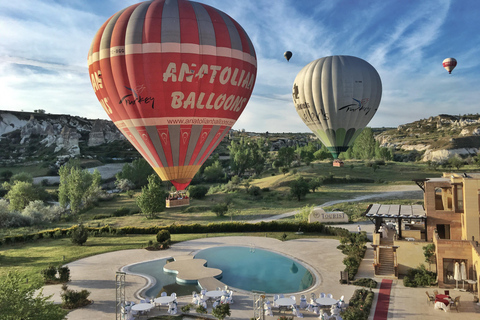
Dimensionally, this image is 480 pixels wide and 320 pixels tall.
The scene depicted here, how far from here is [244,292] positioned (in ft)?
80.6

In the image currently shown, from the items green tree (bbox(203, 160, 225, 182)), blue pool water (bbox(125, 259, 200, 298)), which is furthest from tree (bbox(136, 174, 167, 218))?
green tree (bbox(203, 160, 225, 182))

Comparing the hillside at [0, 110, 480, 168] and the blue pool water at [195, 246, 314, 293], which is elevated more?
the hillside at [0, 110, 480, 168]

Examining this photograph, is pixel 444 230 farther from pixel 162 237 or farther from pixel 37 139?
pixel 37 139

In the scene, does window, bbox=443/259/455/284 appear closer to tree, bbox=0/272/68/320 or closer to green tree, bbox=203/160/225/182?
tree, bbox=0/272/68/320

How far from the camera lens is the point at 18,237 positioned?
42438 mm

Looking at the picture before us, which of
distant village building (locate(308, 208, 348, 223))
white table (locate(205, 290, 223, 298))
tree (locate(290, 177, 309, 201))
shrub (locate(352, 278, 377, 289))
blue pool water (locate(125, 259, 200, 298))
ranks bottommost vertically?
blue pool water (locate(125, 259, 200, 298))

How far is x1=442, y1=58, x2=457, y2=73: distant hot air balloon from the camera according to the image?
179 feet

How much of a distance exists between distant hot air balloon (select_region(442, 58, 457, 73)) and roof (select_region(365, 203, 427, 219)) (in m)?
35.3

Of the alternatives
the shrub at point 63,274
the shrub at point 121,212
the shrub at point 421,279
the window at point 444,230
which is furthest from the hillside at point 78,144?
the shrub at point 63,274

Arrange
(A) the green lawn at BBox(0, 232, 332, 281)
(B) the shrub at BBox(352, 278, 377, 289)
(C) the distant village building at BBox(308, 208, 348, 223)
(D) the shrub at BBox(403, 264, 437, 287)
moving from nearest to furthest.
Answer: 1. (D) the shrub at BBox(403, 264, 437, 287)
2. (B) the shrub at BBox(352, 278, 377, 289)
3. (A) the green lawn at BBox(0, 232, 332, 281)
4. (C) the distant village building at BBox(308, 208, 348, 223)

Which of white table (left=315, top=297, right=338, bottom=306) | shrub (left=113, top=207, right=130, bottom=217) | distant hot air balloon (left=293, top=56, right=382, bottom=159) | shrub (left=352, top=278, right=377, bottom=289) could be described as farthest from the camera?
shrub (left=113, top=207, right=130, bottom=217)

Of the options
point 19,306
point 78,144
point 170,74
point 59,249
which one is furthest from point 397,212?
point 78,144

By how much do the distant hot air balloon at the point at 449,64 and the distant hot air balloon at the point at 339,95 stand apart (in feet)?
51.8

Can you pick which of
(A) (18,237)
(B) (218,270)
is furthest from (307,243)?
(A) (18,237)
